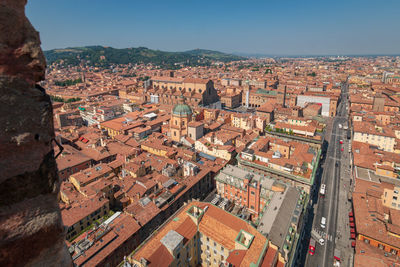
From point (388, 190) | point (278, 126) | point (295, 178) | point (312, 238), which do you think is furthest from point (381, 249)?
point (278, 126)

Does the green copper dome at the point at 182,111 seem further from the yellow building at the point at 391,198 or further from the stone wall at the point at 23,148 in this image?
the stone wall at the point at 23,148

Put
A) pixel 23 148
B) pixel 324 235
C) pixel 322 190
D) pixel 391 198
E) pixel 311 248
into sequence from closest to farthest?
1. pixel 23 148
2. pixel 311 248
3. pixel 324 235
4. pixel 391 198
5. pixel 322 190

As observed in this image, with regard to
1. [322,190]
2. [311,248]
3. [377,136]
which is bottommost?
[311,248]

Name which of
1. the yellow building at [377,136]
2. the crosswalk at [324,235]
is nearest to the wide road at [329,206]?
the crosswalk at [324,235]

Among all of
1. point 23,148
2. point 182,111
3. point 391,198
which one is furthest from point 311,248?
point 182,111

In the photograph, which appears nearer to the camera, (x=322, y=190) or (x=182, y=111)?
(x=322, y=190)

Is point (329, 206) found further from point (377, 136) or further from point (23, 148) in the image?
point (23, 148)
